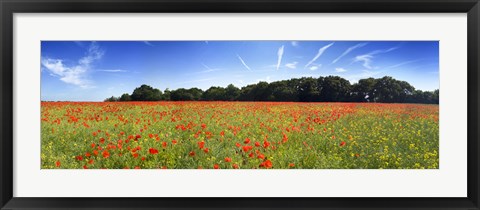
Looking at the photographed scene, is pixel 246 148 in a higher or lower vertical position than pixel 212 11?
lower

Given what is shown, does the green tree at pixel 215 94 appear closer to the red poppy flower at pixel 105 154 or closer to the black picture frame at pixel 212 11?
the black picture frame at pixel 212 11

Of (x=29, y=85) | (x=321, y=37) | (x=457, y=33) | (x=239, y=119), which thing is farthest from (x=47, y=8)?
→ (x=457, y=33)

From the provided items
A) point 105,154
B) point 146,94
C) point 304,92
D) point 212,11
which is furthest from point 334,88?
point 105,154

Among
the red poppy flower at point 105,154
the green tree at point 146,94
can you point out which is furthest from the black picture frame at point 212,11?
the green tree at point 146,94

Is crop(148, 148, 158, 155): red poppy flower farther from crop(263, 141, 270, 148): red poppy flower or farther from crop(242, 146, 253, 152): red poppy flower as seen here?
crop(263, 141, 270, 148): red poppy flower

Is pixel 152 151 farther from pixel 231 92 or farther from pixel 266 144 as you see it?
pixel 266 144
